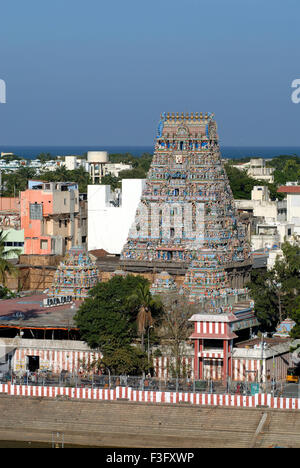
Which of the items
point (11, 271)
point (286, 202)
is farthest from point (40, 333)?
point (286, 202)

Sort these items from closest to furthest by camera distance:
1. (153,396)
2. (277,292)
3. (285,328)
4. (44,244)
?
(153,396), (285,328), (277,292), (44,244)

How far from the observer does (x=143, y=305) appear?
73.7 meters

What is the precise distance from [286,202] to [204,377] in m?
66.7

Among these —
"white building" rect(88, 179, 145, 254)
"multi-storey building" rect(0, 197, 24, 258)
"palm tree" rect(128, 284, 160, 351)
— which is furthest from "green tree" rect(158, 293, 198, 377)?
"white building" rect(88, 179, 145, 254)

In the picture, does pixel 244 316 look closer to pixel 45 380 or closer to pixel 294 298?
pixel 294 298

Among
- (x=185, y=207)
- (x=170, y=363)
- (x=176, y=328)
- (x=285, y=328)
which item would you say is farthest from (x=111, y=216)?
(x=170, y=363)

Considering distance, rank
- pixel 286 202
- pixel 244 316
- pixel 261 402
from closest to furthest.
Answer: pixel 261 402 → pixel 244 316 → pixel 286 202

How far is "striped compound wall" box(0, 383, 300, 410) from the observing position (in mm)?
67438

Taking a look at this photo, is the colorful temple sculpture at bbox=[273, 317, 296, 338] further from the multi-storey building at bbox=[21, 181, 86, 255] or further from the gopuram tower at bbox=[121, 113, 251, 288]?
the multi-storey building at bbox=[21, 181, 86, 255]

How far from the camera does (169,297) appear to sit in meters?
76.5

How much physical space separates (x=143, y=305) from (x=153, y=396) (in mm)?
6352

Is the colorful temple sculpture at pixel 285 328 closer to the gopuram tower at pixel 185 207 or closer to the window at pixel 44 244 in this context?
the gopuram tower at pixel 185 207

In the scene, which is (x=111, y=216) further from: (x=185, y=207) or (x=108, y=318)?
(x=108, y=318)

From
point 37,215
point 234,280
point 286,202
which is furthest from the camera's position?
point 286,202
